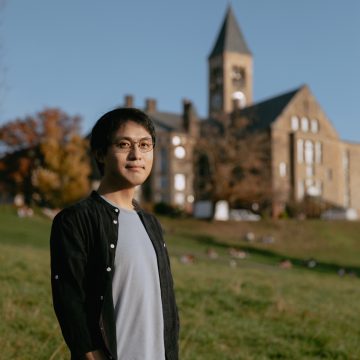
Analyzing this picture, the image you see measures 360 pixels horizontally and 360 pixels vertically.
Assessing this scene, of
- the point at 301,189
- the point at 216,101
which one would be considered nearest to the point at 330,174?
the point at 301,189

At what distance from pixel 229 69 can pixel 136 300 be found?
3267 inches

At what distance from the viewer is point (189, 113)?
5700cm

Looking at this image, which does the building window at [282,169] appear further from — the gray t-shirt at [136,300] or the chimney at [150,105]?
the gray t-shirt at [136,300]

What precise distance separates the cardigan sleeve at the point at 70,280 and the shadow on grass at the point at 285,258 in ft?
68.1

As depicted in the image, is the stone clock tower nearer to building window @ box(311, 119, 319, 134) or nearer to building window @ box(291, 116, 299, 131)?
building window @ box(311, 119, 319, 134)

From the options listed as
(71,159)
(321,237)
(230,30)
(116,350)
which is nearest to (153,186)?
(71,159)

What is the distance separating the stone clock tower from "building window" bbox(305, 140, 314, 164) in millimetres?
24392

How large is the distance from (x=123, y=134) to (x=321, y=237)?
3689cm

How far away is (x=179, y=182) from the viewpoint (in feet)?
198

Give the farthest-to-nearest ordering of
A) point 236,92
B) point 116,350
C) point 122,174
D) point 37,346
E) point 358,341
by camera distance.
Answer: point 236,92
point 358,341
point 37,346
point 122,174
point 116,350

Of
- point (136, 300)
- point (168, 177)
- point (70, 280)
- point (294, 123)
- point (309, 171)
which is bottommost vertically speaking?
point (136, 300)

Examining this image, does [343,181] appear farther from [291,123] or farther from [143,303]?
[143,303]

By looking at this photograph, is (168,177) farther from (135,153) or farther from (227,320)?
(135,153)

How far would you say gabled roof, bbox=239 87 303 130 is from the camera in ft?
188
